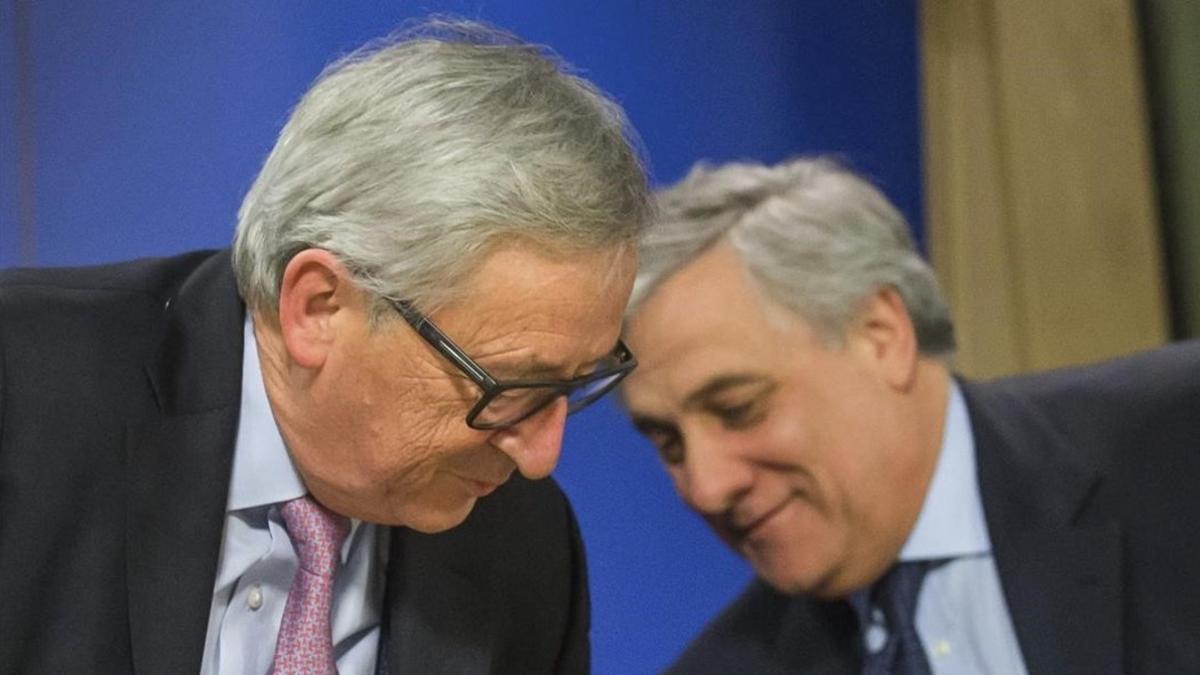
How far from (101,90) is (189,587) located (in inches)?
37.6

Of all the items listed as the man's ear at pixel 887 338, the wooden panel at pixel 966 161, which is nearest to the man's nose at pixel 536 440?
the man's ear at pixel 887 338

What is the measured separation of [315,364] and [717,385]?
0.72 meters

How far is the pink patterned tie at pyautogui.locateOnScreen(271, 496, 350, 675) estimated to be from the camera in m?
1.47

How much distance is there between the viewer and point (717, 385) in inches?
80.2

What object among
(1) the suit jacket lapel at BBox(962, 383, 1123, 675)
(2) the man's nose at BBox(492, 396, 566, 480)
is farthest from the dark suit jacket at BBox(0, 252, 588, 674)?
(1) the suit jacket lapel at BBox(962, 383, 1123, 675)

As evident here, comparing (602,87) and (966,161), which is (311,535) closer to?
(602,87)

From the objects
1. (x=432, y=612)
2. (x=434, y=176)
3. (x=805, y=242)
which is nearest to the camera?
(x=434, y=176)

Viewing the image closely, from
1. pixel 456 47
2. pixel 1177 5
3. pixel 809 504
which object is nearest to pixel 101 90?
pixel 456 47

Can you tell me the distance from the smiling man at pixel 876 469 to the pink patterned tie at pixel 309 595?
25.3 inches

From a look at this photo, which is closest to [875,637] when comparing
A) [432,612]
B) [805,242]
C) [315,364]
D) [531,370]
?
[805,242]

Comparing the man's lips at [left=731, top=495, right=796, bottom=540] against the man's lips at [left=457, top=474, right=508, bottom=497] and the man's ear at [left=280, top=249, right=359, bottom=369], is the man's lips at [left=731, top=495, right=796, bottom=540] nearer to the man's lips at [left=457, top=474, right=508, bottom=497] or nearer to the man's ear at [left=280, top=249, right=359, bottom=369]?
the man's lips at [left=457, top=474, right=508, bottom=497]

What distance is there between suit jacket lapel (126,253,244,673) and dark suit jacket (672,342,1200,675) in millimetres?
908

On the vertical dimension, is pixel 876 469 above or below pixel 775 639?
above

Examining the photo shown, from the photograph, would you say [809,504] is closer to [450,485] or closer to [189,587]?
[450,485]
